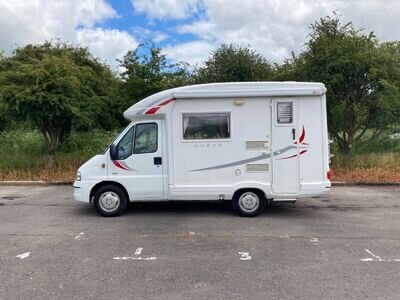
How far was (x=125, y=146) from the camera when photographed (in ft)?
27.1

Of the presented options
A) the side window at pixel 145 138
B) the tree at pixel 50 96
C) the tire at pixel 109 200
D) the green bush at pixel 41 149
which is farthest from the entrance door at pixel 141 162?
the green bush at pixel 41 149

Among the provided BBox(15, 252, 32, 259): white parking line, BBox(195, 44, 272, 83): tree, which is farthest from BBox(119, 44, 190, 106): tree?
BBox(15, 252, 32, 259): white parking line

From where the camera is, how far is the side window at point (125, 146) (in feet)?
27.0

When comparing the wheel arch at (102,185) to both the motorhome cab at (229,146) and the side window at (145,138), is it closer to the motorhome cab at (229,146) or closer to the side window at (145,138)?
the motorhome cab at (229,146)

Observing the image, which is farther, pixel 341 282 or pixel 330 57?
pixel 330 57

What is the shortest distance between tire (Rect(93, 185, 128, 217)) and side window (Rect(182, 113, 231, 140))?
1789 millimetres

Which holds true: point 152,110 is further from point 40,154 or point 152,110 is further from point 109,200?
point 40,154

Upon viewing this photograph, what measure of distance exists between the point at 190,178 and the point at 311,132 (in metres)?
2.54

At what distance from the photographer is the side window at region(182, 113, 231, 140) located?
26.5 ft

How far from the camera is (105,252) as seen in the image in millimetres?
6020

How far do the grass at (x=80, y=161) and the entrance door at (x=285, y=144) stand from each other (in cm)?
529

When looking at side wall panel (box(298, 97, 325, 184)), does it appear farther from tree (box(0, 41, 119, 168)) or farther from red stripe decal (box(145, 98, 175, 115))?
tree (box(0, 41, 119, 168))

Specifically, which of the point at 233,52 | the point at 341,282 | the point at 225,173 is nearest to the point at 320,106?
the point at 225,173

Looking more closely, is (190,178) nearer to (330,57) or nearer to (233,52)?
(330,57)
